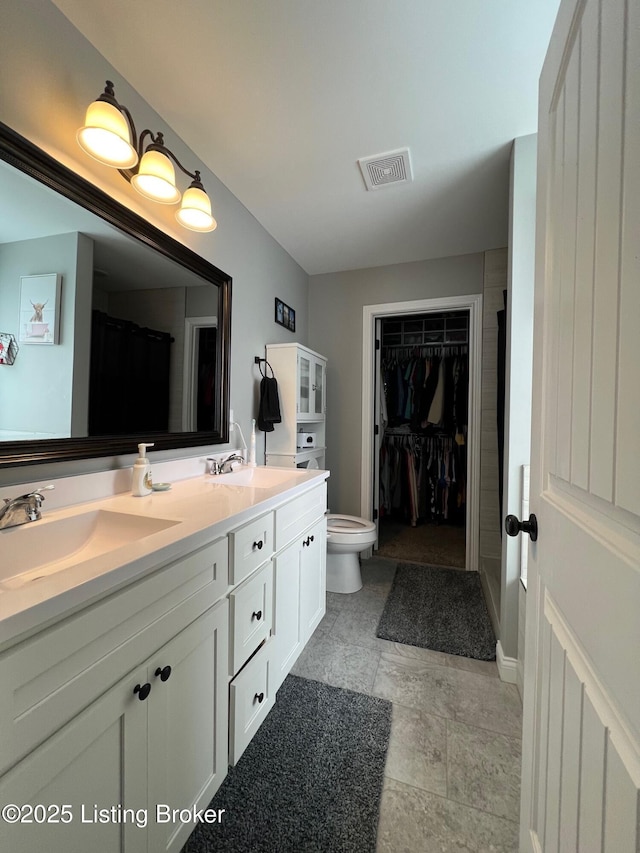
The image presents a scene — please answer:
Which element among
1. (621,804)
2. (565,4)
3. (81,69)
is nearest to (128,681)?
(621,804)

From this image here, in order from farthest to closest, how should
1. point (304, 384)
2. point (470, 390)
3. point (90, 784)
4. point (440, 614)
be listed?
point (470, 390), point (304, 384), point (440, 614), point (90, 784)

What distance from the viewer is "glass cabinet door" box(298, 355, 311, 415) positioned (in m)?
2.33

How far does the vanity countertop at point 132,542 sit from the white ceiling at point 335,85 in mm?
1434

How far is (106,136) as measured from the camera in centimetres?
103

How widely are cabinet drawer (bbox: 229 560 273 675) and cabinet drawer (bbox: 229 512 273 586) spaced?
1.4 inches

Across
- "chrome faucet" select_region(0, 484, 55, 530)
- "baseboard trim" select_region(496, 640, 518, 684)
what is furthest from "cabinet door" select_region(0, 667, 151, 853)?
"baseboard trim" select_region(496, 640, 518, 684)

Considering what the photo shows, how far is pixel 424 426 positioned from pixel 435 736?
2634 mm

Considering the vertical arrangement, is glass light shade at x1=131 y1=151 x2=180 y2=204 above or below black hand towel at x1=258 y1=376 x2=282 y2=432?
above

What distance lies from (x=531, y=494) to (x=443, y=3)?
1.48m

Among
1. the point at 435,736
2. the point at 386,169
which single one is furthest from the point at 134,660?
the point at 386,169

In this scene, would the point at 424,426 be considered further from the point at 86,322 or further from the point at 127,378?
the point at 86,322

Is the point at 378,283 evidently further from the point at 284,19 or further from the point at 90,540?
the point at 90,540

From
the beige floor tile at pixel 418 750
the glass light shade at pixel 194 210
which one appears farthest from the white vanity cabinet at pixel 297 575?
the glass light shade at pixel 194 210

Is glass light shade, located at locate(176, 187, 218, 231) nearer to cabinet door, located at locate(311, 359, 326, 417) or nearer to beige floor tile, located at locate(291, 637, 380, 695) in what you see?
cabinet door, located at locate(311, 359, 326, 417)
